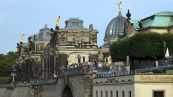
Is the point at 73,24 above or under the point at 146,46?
above

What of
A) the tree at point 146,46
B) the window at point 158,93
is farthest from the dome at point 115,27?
the window at point 158,93

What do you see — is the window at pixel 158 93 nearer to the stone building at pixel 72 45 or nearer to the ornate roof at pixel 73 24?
the stone building at pixel 72 45

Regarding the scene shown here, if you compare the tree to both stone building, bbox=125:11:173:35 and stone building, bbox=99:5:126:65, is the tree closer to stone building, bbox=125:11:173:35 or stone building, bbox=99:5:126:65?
stone building, bbox=125:11:173:35

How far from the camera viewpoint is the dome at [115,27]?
131 m

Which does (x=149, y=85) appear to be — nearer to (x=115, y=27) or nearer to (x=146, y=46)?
(x=146, y=46)

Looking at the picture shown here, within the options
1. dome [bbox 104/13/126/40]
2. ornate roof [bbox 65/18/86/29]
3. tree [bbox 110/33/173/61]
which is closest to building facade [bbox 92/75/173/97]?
tree [bbox 110/33/173/61]

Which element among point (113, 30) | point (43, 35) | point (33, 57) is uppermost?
point (43, 35)

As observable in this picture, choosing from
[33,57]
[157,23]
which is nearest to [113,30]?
[33,57]

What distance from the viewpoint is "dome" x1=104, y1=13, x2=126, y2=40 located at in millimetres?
131262

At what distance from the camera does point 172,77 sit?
2116 inches

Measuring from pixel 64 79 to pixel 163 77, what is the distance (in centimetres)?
3100

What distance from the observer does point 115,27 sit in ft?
437

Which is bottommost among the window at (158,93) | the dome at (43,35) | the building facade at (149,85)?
the window at (158,93)

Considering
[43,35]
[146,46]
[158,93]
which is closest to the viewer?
[158,93]
